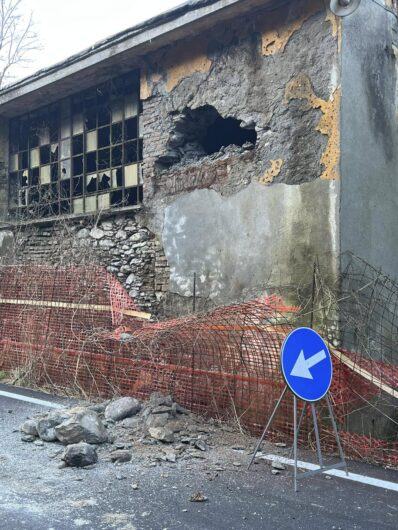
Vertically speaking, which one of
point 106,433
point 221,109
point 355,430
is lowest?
point 355,430

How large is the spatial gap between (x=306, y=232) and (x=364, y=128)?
167cm

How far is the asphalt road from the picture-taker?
3508mm

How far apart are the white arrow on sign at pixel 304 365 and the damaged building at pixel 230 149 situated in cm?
268

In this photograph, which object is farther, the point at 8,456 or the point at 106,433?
the point at 106,433

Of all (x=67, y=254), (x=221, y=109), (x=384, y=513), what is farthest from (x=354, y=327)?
(x=67, y=254)

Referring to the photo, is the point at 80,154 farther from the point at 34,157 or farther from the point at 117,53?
the point at 117,53

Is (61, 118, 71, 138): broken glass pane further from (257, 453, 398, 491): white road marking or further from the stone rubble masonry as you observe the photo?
(257, 453, 398, 491): white road marking

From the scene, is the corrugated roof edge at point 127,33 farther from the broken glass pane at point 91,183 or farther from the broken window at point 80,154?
the broken glass pane at point 91,183

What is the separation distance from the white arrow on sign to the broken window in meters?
6.16

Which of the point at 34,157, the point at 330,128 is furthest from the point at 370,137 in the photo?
the point at 34,157

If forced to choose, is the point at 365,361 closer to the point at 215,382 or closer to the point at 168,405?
the point at 215,382

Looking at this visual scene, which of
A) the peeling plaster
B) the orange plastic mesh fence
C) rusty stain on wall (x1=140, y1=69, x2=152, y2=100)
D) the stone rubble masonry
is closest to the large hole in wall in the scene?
the peeling plaster

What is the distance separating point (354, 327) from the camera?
6.70m

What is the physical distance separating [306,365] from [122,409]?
242 centimetres
